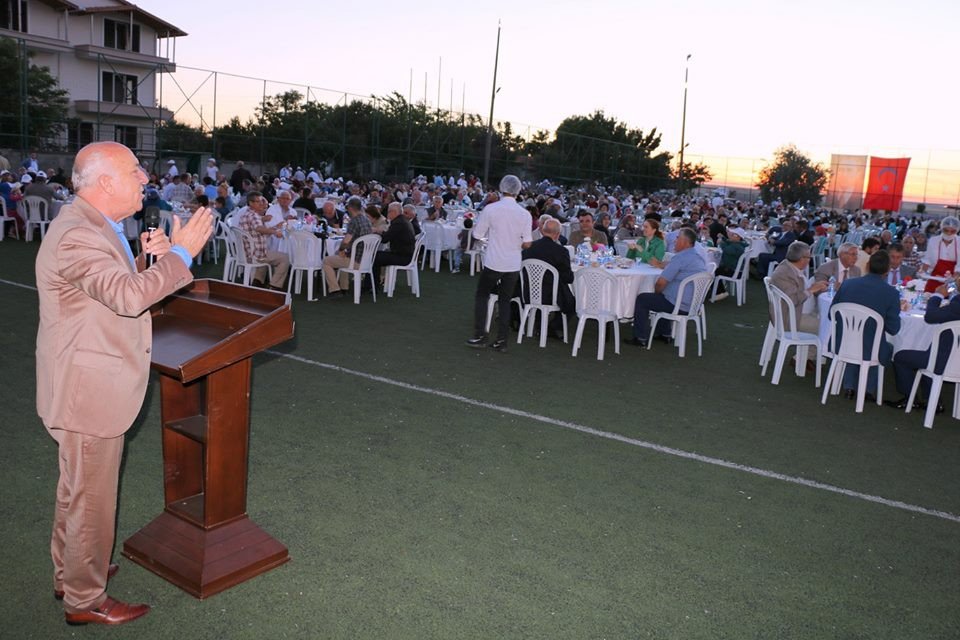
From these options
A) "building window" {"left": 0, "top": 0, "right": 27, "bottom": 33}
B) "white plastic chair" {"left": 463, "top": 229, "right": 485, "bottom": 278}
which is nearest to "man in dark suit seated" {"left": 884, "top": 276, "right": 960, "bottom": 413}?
"white plastic chair" {"left": 463, "top": 229, "right": 485, "bottom": 278}

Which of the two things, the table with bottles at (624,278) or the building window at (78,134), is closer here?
the table with bottles at (624,278)

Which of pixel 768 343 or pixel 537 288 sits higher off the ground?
pixel 537 288

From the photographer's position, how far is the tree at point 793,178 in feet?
151

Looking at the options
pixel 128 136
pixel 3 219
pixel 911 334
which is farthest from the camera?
pixel 128 136

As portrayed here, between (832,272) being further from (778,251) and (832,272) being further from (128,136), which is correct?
(128,136)

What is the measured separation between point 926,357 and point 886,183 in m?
38.1

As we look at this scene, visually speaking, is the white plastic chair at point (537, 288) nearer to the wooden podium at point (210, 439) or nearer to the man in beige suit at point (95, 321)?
the wooden podium at point (210, 439)

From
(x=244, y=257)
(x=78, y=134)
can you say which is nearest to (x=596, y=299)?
(x=244, y=257)

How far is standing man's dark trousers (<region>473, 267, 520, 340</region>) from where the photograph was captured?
7.99 m

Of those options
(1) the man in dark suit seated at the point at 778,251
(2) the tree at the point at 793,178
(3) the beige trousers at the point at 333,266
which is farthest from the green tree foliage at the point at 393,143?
(3) the beige trousers at the point at 333,266

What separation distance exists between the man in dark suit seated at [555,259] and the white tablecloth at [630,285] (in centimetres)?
26

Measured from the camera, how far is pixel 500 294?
806 cm

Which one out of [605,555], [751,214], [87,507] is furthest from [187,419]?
[751,214]

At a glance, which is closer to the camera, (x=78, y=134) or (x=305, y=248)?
(x=305, y=248)
